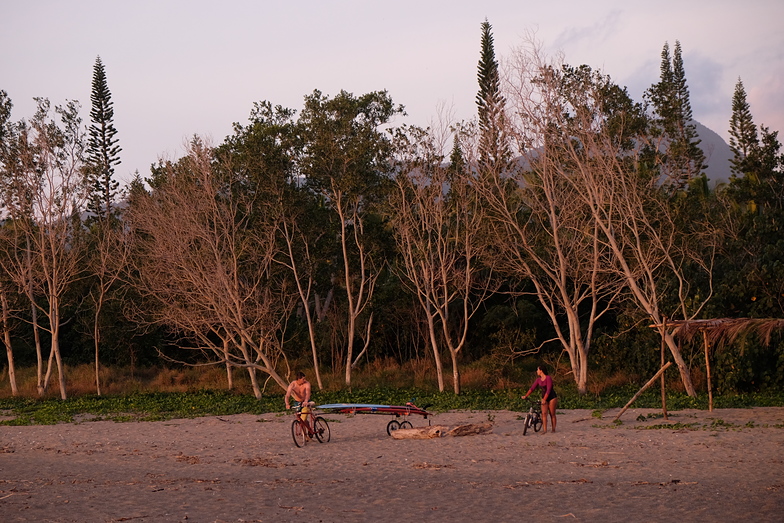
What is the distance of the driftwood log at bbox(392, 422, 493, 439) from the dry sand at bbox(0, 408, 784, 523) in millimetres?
269

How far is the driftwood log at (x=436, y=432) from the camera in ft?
54.8

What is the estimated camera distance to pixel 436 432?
54.8 feet

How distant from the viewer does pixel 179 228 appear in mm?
26469

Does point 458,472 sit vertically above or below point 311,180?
below

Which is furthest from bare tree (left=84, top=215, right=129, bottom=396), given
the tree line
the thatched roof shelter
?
the thatched roof shelter

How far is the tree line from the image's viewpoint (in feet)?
83.5

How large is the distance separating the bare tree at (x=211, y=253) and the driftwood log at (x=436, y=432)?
10.3 meters

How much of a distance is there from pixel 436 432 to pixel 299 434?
276 centimetres

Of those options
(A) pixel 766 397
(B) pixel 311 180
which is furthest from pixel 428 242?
(A) pixel 766 397

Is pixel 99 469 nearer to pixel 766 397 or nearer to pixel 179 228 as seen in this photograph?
pixel 179 228

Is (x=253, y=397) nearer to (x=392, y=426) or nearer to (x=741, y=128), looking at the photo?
(x=392, y=426)

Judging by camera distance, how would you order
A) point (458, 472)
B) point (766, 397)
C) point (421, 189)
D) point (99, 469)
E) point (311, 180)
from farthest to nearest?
point (311, 180) < point (421, 189) < point (766, 397) < point (99, 469) < point (458, 472)

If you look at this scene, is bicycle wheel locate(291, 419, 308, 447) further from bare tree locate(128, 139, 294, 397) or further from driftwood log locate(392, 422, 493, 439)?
bare tree locate(128, 139, 294, 397)

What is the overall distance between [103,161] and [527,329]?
29299mm
